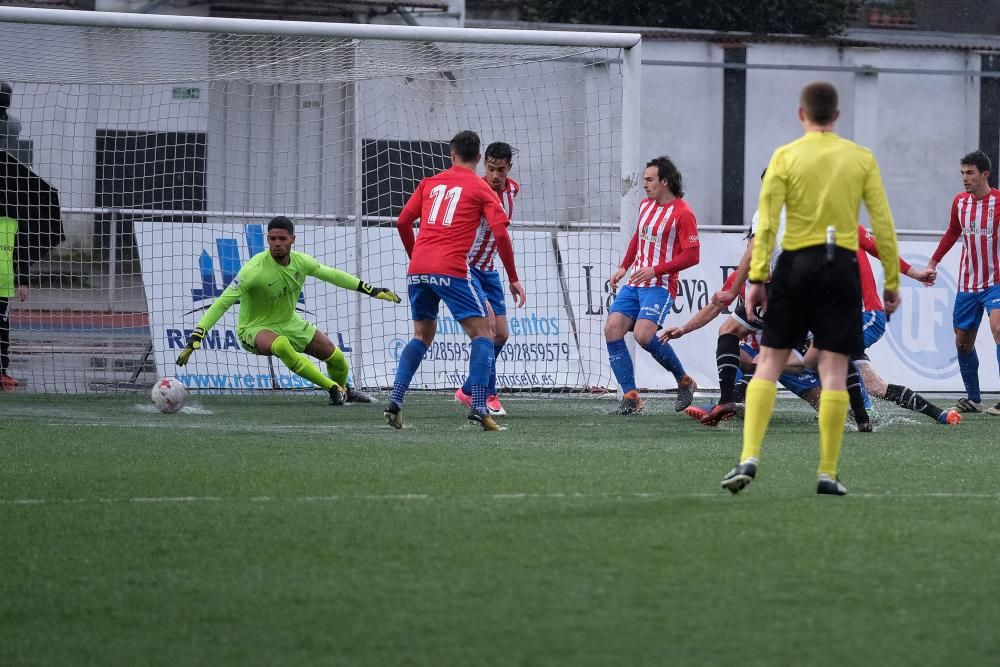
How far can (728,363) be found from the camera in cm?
977

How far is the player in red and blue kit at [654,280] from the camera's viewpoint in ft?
35.9

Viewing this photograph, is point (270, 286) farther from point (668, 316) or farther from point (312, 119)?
point (668, 316)

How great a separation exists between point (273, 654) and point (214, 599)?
625 millimetres

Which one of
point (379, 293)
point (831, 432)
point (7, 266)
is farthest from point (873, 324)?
point (7, 266)

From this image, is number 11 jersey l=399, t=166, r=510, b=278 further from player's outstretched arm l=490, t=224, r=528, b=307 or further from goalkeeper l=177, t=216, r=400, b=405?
goalkeeper l=177, t=216, r=400, b=405

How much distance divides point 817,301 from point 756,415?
566mm

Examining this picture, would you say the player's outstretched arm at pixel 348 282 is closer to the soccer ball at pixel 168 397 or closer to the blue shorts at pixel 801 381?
the soccer ball at pixel 168 397

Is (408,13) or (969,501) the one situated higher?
(408,13)

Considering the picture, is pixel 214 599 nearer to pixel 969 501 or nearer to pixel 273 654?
pixel 273 654

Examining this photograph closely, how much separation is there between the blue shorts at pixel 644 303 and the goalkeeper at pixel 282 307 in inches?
75.4

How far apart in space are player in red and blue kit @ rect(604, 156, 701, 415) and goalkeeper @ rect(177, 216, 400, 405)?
1.96 meters

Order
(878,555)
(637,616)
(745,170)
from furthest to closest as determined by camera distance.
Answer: (745,170) → (878,555) → (637,616)

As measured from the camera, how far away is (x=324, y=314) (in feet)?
44.3

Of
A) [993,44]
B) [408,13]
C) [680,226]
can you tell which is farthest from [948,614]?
[993,44]
